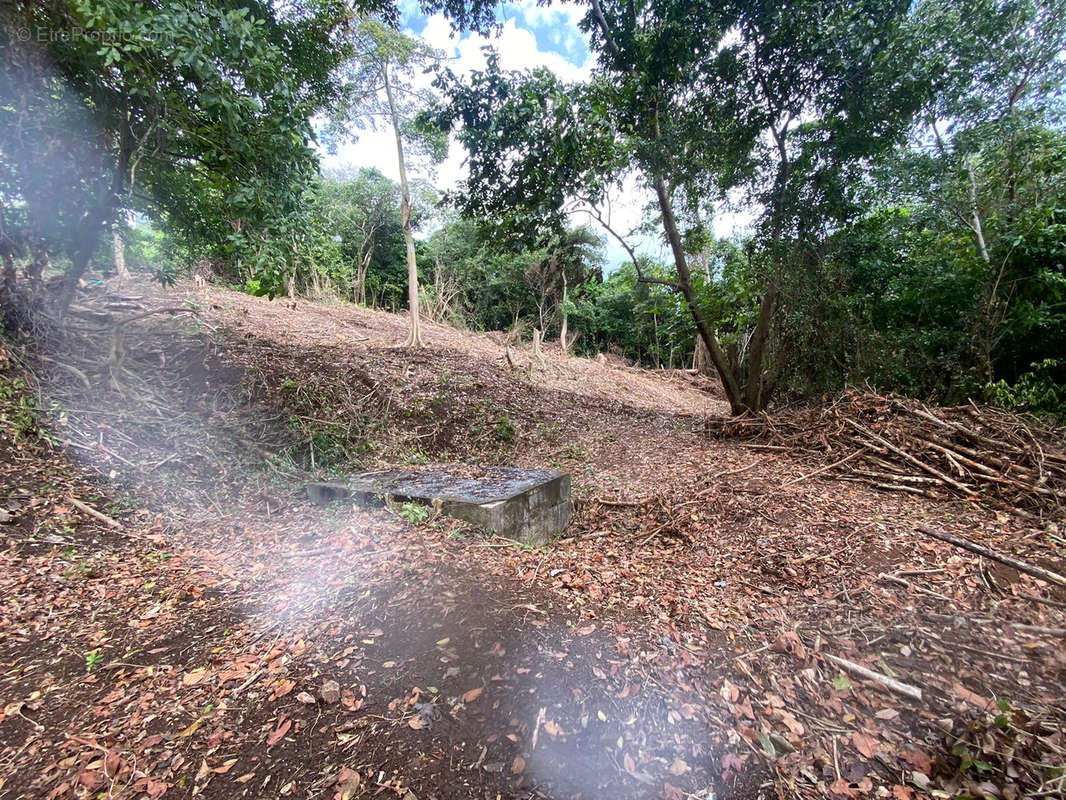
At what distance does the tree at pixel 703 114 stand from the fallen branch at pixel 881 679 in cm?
515

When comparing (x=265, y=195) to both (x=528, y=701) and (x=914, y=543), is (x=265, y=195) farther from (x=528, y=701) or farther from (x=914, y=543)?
(x=914, y=543)

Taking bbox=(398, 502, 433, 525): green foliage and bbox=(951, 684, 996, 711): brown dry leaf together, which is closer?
bbox=(951, 684, 996, 711): brown dry leaf

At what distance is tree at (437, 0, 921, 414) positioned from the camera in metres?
4.81

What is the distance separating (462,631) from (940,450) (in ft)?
14.8

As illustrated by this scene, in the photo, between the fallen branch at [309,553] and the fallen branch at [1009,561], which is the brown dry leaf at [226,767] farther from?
the fallen branch at [1009,561]

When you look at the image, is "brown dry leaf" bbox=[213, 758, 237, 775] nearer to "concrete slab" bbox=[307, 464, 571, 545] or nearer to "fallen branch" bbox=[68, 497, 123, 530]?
"concrete slab" bbox=[307, 464, 571, 545]

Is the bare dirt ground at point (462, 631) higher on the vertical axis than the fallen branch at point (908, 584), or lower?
lower

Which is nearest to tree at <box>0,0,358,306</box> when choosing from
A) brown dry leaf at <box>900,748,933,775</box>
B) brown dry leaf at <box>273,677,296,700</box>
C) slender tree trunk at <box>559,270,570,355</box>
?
brown dry leaf at <box>273,677,296,700</box>

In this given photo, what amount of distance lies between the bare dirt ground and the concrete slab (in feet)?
0.67

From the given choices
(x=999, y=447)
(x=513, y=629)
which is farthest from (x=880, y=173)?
(x=513, y=629)

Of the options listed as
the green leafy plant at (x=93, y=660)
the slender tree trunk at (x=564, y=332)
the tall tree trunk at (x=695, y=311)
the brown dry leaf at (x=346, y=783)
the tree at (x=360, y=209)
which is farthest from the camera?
the slender tree trunk at (x=564, y=332)

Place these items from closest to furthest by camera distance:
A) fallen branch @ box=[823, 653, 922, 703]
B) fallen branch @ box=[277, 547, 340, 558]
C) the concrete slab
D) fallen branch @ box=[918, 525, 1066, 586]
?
fallen branch @ box=[823, 653, 922, 703], fallen branch @ box=[918, 525, 1066, 586], fallen branch @ box=[277, 547, 340, 558], the concrete slab

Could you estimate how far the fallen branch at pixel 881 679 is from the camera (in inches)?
66.6

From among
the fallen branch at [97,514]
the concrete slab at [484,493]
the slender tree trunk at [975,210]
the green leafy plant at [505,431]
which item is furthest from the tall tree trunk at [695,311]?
the fallen branch at [97,514]
